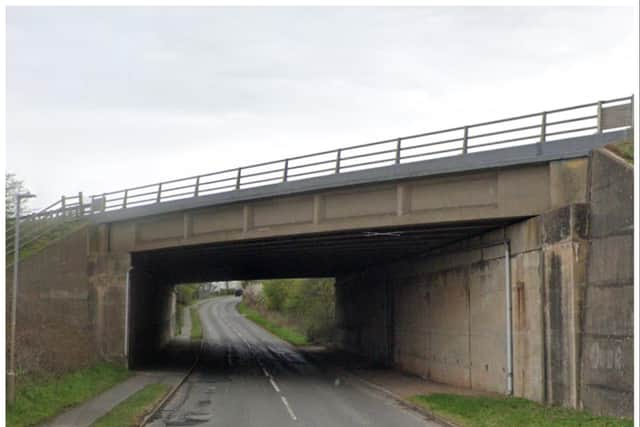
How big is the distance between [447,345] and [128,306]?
50.2 ft

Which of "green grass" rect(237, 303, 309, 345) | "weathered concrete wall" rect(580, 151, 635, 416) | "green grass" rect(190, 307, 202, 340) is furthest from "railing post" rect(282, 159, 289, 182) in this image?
"green grass" rect(190, 307, 202, 340)

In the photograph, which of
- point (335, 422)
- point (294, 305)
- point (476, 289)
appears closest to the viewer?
point (335, 422)

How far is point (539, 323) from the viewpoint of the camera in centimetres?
2450

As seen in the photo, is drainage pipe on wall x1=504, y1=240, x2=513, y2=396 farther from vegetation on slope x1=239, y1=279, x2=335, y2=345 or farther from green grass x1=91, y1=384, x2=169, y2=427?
vegetation on slope x1=239, y1=279, x2=335, y2=345

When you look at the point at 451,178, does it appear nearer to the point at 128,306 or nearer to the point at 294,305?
the point at 128,306

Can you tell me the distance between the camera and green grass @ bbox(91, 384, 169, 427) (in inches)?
846

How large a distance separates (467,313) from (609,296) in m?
10.7

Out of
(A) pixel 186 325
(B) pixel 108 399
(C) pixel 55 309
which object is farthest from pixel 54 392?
(A) pixel 186 325

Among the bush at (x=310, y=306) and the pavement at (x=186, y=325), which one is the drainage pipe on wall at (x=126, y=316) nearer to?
the bush at (x=310, y=306)

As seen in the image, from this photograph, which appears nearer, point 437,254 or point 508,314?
point 508,314

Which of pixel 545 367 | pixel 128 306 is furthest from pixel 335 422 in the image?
pixel 128 306

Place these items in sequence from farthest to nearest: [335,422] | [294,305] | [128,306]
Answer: [294,305] < [128,306] < [335,422]

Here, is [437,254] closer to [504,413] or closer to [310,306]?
[504,413]

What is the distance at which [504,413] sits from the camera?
22328 mm
